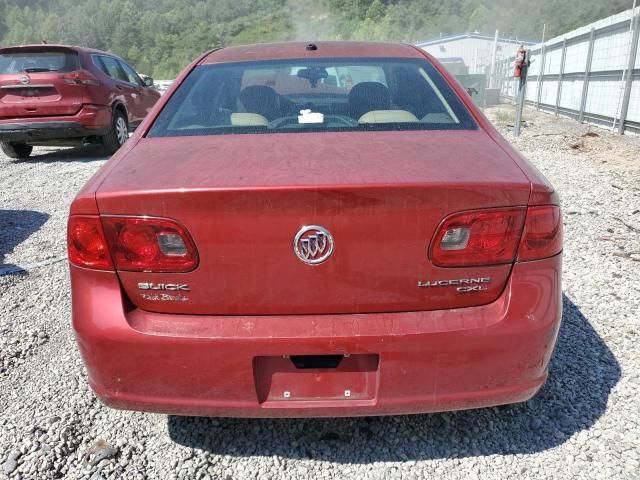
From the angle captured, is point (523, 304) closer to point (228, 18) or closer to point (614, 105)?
point (614, 105)

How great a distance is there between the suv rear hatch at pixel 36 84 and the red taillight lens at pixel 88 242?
684 cm

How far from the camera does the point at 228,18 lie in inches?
4685

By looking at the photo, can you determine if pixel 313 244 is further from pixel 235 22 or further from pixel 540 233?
pixel 235 22

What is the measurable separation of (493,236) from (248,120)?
1.16 meters

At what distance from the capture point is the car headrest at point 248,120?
215 centimetres

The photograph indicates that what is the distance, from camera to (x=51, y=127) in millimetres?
7438

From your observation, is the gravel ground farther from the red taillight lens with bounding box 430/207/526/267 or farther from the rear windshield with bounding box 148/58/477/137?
the rear windshield with bounding box 148/58/477/137


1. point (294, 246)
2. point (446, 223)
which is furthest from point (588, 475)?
point (294, 246)

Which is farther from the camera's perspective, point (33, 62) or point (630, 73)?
point (630, 73)

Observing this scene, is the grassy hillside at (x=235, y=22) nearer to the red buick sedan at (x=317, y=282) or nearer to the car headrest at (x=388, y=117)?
the car headrest at (x=388, y=117)

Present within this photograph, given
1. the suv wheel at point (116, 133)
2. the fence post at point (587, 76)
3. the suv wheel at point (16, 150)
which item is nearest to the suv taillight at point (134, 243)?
the suv wheel at point (116, 133)

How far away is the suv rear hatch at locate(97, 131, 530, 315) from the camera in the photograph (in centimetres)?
151

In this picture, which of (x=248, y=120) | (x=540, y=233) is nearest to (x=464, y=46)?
(x=248, y=120)

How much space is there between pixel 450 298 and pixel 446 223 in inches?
9.8
